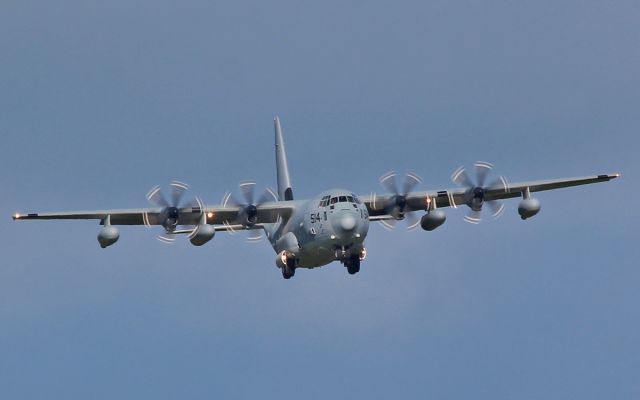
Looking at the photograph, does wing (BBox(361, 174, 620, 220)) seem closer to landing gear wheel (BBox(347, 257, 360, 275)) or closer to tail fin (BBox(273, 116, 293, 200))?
landing gear wheel (BBox(347, 257, 360, 275))

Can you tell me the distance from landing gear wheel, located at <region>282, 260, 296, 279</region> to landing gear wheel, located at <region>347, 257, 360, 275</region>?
106 inches

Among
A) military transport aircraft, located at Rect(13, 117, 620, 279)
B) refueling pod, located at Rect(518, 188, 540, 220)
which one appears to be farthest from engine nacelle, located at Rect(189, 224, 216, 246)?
refueling pod, located at Rect(518, 188, 540, 220)

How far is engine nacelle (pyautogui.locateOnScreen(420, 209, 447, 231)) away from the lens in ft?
216

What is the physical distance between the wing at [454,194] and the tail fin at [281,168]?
690 cm

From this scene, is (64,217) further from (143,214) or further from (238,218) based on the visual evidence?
(238,218)

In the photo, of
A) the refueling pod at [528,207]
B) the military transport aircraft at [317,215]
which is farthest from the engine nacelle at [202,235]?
the refueling pod at [528,207]

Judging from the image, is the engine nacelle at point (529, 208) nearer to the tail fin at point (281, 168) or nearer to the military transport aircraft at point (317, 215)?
the military transport aircraft at point (317, 215)

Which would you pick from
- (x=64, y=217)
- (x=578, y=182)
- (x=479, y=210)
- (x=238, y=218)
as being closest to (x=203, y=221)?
(x=238, y=218)

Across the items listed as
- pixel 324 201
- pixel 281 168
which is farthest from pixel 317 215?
pixel 281 168

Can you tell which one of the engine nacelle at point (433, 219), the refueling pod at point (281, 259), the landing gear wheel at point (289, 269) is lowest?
the landing gear wheel at point (289, 269)

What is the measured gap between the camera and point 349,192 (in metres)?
62.5

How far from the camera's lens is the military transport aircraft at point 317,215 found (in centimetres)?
6150

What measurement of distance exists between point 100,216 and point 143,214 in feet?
6.96

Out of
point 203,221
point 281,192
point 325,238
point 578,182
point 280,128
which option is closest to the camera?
point 325,238
